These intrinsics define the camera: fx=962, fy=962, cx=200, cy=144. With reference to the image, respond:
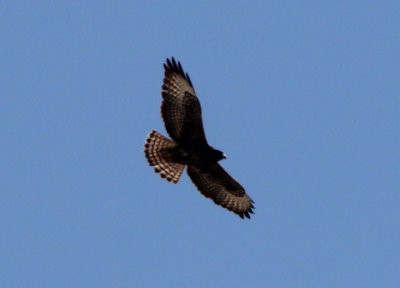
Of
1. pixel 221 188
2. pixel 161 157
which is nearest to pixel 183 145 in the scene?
pixel 161 157

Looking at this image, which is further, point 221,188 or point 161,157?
point 221,188

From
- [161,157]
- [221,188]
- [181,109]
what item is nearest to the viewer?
[181,109]

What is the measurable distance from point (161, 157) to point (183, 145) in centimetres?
70

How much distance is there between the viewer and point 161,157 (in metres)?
20.8

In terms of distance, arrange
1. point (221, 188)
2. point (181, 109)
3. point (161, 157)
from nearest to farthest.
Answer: point (181, 109) → point (161, 157) → point (221, 188)

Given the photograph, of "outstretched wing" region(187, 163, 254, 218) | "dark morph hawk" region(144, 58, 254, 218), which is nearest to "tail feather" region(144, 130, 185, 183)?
"dark morph hawk" region(144, 58, 254, 218)

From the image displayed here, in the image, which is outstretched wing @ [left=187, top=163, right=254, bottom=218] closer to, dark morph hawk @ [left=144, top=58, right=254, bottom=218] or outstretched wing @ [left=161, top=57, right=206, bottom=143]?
dark morph hawk @ [left=144, top=58, right=254, bottom=218]

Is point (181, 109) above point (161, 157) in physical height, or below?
above

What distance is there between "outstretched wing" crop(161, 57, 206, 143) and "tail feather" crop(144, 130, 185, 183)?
13.6 inches

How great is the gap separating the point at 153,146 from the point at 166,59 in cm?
189

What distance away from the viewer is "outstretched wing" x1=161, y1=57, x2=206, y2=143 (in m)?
20.2

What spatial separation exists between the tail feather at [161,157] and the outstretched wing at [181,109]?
34 centimetres

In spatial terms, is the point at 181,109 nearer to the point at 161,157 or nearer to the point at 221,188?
the point at 161,157

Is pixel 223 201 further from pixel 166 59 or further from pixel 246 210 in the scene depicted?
pixel 166 59
